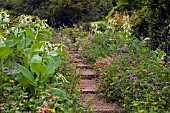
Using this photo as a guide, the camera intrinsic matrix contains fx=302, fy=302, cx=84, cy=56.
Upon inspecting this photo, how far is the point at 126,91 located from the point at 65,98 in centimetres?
101

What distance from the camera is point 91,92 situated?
5039 millimetres

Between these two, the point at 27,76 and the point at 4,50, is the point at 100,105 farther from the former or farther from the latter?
the point at 4,50

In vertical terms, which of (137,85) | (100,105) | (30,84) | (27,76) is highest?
(27,76)

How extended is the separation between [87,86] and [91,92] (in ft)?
1.00

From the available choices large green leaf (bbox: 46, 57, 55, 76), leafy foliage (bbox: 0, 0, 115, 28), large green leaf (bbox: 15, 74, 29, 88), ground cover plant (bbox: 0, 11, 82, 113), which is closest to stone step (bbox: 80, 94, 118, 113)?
ground cover plant (bbox: 0, 11, 82, 113)

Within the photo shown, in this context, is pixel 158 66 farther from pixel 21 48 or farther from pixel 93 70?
pixel 21 48

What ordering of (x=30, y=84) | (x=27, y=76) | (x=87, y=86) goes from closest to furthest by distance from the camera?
(x=27, y=76) < (x=30, y=84) < (x=87, y=86)

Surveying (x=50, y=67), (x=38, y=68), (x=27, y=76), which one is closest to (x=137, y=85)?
(x=50, y=67)

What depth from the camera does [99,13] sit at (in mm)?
18672

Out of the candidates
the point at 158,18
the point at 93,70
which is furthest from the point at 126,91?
the point at 158,18

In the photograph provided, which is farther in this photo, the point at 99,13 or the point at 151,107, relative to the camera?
the point at 99,13

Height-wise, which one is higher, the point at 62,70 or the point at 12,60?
the point at 12,60

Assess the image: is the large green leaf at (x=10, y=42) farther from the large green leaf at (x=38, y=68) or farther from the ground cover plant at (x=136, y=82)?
the ground cover plant at (x=136, y=82)

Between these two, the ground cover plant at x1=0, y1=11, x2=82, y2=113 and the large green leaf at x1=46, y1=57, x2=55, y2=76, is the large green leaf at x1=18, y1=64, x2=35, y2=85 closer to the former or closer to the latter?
the ground cover plant at x1=0, y1=11, x2=82, y2=113
